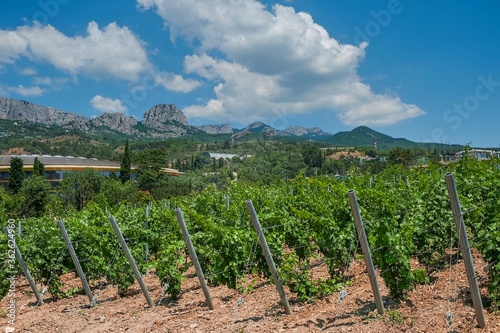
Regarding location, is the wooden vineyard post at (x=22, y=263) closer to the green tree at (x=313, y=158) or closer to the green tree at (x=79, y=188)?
the green tree at (x=79, y=188)

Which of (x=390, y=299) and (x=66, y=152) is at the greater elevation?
(x=66, y=152)

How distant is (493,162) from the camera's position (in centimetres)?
1480

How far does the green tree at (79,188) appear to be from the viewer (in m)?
44.8

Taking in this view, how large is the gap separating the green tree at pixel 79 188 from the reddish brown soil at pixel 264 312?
1530 inches

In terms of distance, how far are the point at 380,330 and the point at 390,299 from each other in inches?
31.9

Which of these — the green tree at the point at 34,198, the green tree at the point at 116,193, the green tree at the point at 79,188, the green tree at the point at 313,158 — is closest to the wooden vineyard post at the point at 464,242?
the green tree at the point at 116,193

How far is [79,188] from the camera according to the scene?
152 feet

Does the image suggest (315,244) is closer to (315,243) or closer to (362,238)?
(315,243)

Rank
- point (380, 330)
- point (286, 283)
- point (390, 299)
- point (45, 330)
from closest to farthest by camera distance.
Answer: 1. point (380, 330)
2. point (390, 299)
3. point (286, 283)
4. point (45, 330)

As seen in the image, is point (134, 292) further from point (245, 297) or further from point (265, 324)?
point (265, 324)

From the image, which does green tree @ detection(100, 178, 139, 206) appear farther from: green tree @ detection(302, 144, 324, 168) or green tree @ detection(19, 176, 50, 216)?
green tree @ detection(302, 144, 324, 168)

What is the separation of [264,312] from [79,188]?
4561 cm

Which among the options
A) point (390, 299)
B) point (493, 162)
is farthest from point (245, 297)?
point (493, 162)

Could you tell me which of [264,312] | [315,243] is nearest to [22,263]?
[264,312]
